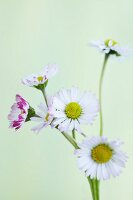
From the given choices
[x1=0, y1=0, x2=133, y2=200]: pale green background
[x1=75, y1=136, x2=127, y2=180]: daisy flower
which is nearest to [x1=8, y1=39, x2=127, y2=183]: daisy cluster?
[x1=75, y1=136, x2=127, y2=180]: daisy flower

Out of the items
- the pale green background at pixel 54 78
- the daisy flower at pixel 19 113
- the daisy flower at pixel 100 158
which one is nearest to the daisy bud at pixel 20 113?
the daisy flower at pixel 19 113

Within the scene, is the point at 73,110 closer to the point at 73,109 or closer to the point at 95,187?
the point at 73,109

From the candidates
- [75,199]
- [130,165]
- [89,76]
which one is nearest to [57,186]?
[75,199]

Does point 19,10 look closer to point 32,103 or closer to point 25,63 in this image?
point 25,63

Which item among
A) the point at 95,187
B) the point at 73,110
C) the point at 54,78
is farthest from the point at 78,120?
the point at 54,78

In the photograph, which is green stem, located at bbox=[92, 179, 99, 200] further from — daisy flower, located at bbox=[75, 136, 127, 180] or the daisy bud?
the daisy bud

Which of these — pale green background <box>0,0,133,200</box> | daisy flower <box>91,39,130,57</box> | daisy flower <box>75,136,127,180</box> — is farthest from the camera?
pale green background <box>0,0,133,200</box>
